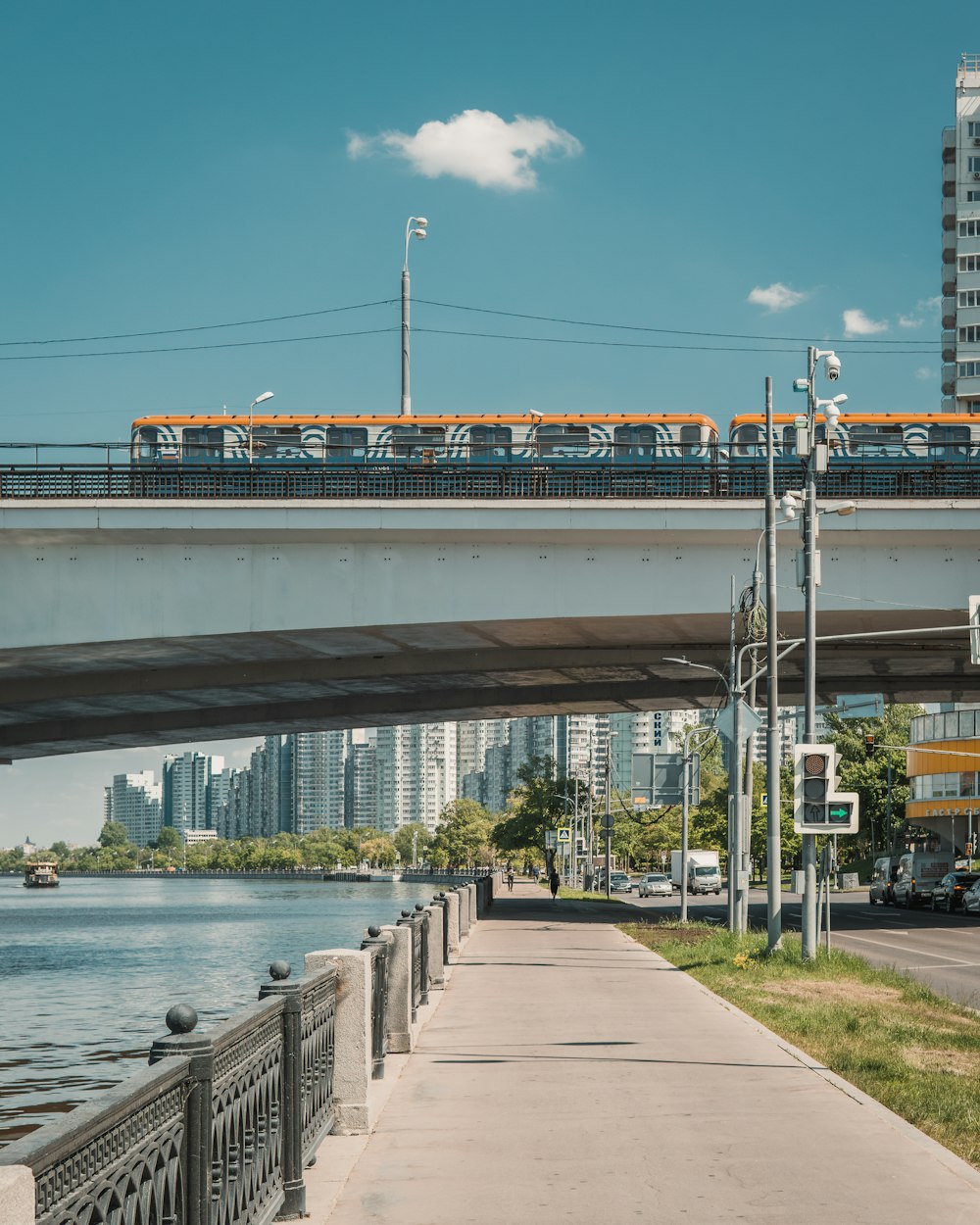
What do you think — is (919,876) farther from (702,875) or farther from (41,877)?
(41,877)

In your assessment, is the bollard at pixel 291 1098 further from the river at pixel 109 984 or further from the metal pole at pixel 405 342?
the metal pole at pixel 405 342

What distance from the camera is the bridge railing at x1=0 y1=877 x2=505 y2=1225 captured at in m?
4.16

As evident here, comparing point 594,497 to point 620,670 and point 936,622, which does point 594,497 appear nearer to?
point 936,622

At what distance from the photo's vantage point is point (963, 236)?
113938 mm

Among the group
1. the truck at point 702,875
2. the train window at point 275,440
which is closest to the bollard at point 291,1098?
the train window at point 275,440

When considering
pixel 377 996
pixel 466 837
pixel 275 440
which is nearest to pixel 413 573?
pixel 275 440

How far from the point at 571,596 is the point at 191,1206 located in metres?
29.6

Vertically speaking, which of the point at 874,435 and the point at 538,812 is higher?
the point at 874,435

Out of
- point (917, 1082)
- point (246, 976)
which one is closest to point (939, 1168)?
point (917, 1082)

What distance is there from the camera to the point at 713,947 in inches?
1075

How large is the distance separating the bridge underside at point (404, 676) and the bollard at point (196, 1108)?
28611 mm

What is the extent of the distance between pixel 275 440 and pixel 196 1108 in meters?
34.3

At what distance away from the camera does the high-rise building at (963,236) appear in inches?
4385

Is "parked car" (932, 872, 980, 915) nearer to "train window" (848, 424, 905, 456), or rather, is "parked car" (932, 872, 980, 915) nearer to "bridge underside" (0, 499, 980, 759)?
"bridge underside" (0, 499, 980, 759)
